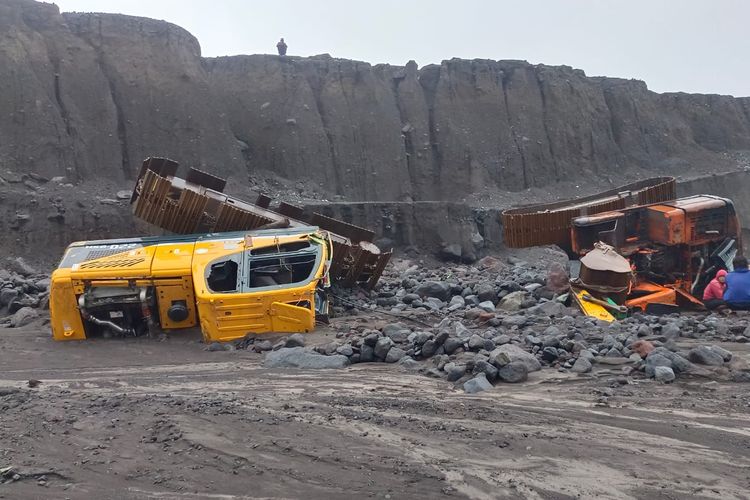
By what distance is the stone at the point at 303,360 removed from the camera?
6980 millimetres

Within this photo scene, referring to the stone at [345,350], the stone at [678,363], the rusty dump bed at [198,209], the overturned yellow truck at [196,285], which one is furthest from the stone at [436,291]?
the stone at [678,363]

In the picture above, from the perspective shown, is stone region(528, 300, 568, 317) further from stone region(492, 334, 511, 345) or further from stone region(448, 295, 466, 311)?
stone region(492, 334, 511, 345)

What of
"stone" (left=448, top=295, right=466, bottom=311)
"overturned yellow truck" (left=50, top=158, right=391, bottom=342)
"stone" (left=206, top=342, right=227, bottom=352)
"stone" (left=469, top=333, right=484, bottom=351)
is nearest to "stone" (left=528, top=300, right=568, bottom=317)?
"stone" (left=448, top=295, right=466, bottom=311)

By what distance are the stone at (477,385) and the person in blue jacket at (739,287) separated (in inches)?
208

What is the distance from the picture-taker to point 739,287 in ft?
30.7

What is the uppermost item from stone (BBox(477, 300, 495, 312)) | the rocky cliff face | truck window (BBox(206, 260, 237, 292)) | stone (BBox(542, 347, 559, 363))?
the rocky cliff face

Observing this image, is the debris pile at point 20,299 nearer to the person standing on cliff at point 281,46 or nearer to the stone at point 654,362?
the stone at point 654,362

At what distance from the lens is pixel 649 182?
1549 cm

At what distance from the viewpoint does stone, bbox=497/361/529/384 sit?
19.8 ft

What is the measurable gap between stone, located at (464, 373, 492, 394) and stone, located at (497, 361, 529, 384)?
194 millimetres

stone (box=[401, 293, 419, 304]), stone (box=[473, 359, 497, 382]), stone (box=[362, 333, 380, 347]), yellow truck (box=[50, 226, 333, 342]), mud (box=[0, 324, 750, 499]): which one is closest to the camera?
mud (box=[0, 324, 750, 499])

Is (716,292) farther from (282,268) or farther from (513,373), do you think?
(282,268)

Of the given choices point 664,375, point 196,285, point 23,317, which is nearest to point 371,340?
point 196,285

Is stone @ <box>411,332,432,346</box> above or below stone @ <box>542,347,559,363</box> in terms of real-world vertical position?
above
